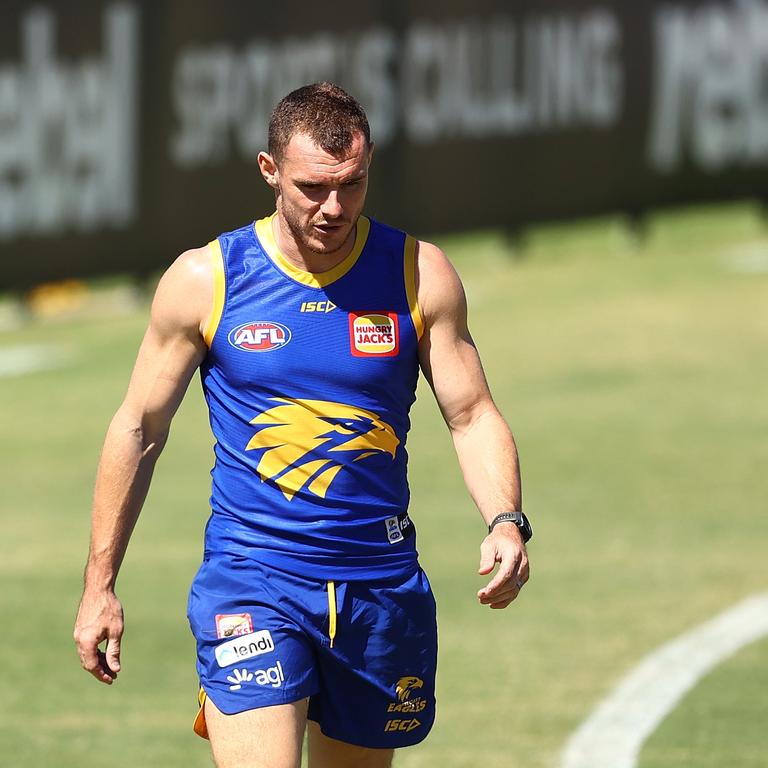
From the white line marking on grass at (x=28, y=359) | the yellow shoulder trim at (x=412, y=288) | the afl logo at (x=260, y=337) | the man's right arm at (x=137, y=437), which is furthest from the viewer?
the white line marking on grass at (x=28, y=359)

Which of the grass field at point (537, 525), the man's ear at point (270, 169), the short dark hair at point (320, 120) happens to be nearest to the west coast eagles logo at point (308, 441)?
the man's ear at point (270, 169)

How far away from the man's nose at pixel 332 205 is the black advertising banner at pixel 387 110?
46.4ft

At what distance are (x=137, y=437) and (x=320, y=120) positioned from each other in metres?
1.13

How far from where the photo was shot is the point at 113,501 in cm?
582

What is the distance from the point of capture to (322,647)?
588 centimetres

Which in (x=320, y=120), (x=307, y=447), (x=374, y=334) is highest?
(x=320, y=120)

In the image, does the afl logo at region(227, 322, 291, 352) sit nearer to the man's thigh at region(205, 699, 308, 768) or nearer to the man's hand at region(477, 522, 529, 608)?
the man's hand at region(477, 522, 529, 608)

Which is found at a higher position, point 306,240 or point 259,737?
point 306,240

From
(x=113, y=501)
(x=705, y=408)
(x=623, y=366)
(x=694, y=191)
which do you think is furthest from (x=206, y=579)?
(x=694, y=191)

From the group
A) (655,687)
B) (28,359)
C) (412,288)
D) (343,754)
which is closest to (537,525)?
(655,687)

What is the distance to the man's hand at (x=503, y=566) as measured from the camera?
18.0 ft

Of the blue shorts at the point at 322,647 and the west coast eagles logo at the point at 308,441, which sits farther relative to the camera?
the west coast eagles logo at the point at 308,441

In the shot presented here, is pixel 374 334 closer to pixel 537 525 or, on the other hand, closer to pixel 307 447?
pixel 307 447

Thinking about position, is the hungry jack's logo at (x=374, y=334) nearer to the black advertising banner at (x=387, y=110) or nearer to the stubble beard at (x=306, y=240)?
the stubble beard at (x=306, y=240)
